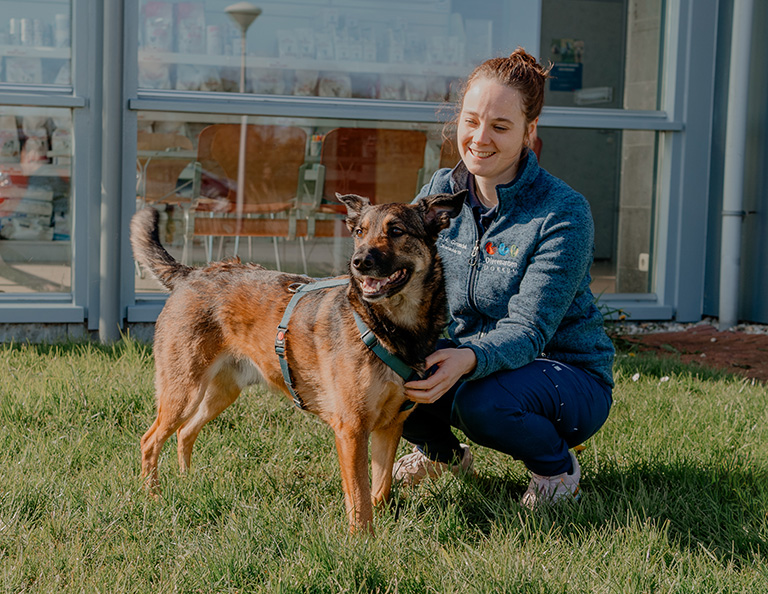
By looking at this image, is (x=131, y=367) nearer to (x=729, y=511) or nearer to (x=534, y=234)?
(x=534, y=234)

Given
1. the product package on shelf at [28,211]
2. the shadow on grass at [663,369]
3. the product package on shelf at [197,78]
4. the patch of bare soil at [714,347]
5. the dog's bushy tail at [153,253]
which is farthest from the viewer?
the product package on shelf at [197,78]

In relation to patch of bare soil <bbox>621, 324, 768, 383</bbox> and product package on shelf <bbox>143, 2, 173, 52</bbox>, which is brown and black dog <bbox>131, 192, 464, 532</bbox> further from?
patch of bare soil <bbox>621, 324, 768, 383</bbox>

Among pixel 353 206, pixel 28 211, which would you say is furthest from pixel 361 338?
pixel 28 211

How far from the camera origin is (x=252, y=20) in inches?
251

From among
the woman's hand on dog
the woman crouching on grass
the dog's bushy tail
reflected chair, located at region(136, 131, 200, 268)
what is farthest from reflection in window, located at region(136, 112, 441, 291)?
the woman's hand on dog

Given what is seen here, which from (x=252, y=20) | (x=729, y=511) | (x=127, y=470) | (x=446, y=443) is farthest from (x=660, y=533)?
(x=252, y=20)

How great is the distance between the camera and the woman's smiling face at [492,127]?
3.14 metres

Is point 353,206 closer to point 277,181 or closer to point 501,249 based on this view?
point 501,249

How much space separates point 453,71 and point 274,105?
5.02 ft

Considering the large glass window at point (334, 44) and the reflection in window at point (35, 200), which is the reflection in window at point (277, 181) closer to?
the large glass window at point (334, 44)

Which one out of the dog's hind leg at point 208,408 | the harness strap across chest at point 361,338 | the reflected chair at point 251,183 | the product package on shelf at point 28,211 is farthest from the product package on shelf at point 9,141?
the harness strap across chest at point 361,338

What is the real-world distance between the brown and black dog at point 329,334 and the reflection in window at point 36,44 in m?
2.90

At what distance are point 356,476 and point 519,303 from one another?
883 mm

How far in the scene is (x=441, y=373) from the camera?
285 cm
